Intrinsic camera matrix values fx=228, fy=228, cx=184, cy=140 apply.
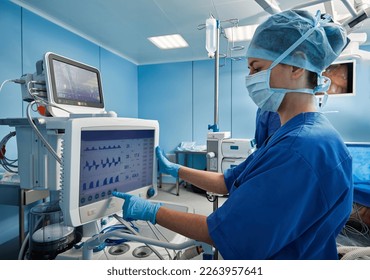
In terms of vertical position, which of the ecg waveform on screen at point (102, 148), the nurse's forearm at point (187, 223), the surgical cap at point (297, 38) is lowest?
the nurse's forearm at point (187, 223)

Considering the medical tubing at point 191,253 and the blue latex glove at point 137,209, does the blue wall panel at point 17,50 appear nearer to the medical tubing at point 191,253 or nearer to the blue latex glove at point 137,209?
the blue latex glove at point 137,209

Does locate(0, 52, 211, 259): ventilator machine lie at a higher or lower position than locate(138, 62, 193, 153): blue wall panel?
lower

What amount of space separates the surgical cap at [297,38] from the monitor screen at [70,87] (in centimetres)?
79

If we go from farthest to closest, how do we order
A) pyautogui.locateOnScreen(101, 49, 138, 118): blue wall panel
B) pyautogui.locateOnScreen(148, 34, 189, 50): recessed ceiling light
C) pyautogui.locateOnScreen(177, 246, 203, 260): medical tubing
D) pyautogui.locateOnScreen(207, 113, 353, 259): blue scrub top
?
1. pyautogui.locateOnScreen(101, 49, 138, 118): blue wall panel
2. pyautogui.locateOnScreen(148, 34, 189, 50): recessed ceiling light
3. pyautogui.locateOnScreen(177, 246, 203, 260): medical tubing
4. pyautogui.locateOnScreen(207, 113, 353, 259): blue scrub top

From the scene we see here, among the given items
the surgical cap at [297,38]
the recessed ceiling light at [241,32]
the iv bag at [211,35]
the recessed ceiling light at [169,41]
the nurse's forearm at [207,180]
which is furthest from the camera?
the recessed ceiling light at [169,41]

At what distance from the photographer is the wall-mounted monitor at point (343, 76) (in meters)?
2.97

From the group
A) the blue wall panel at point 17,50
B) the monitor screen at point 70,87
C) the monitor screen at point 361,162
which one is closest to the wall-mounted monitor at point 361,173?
the monitor screen at point 361,162

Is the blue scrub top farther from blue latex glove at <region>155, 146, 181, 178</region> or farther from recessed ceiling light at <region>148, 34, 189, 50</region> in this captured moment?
recessed ceiling light at <region>148, 34, 189, 50</region>

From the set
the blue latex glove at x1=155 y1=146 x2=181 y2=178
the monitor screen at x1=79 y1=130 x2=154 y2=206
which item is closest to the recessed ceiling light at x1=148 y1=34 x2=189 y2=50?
the blue latex glove at x1=155 y1=146 x2=181 y2=178

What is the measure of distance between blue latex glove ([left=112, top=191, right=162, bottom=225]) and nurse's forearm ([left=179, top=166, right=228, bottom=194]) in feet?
1.49

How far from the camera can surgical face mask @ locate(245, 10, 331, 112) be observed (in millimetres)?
841

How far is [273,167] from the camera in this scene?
0.67 meters

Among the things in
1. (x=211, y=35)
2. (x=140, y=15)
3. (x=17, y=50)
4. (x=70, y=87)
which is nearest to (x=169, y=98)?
(x=140, y=15)

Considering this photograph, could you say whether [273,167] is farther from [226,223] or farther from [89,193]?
[89,193]
